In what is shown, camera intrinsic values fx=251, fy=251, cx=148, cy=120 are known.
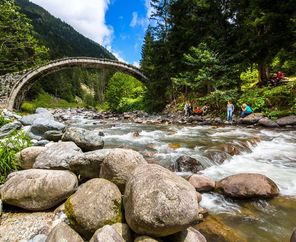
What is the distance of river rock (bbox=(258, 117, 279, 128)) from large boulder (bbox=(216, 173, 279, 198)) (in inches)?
388

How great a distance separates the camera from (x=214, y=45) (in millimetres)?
21766

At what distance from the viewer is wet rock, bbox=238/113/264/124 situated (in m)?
15.9

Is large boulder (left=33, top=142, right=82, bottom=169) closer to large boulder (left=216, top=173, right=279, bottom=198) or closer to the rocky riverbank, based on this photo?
the rocky riverbank

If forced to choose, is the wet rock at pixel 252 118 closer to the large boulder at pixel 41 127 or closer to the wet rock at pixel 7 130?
the large boulder at pixel 41 127

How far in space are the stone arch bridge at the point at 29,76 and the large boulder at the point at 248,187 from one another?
2756 centimetres

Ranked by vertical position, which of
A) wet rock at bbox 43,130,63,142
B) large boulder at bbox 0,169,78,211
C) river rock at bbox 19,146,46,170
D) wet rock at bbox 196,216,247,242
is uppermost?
wet rock at bbox 43,130,63,142

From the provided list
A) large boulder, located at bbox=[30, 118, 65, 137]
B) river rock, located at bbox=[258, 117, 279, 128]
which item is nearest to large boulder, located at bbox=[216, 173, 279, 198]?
large boulder, located at bbox=[30, 118, 65, 137]

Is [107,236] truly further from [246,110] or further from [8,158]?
[246,110]

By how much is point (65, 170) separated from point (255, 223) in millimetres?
3771

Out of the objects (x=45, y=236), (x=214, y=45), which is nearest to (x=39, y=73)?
(x=214, y=45)

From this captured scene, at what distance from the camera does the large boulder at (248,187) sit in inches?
211

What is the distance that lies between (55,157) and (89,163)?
831 millimetres

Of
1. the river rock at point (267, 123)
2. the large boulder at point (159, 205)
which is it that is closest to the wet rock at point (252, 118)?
the river rock at point (267, 123)

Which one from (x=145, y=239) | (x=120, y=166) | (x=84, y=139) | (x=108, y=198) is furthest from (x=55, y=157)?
(x=145, y=239)
